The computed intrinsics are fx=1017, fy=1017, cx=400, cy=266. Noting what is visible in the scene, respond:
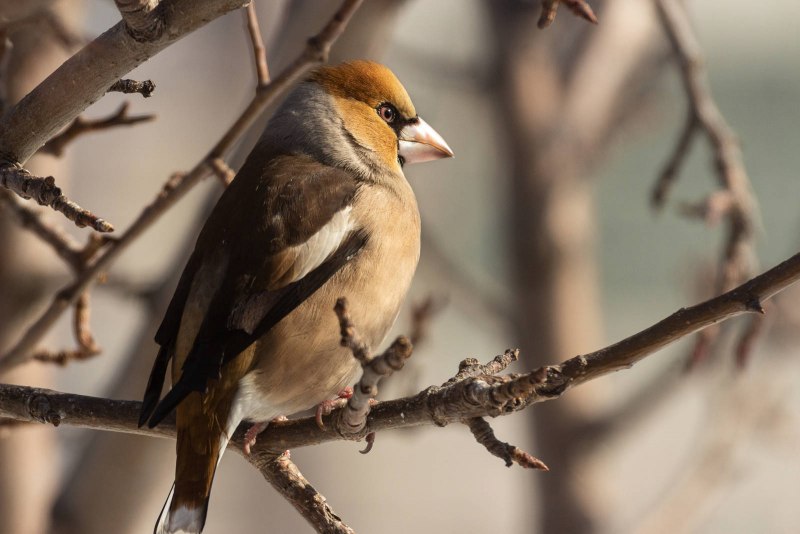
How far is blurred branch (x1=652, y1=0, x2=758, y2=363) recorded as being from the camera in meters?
3.04

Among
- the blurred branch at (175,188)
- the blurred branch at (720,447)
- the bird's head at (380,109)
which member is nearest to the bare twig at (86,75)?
the blurred branch at (175,188)

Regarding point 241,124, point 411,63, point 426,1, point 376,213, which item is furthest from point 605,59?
point 241,124

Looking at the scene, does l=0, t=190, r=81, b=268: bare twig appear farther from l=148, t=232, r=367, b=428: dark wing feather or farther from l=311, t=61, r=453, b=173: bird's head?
l=311, t=61, r=453, b=173: bird's head

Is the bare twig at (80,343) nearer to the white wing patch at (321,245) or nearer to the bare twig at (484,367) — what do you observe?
the white wing patch at (321,245)

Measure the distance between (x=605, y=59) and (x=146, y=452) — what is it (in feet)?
9.54

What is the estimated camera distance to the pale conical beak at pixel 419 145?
3.23 meters

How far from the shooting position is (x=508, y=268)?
16.1 ft

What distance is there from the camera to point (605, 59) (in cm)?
480

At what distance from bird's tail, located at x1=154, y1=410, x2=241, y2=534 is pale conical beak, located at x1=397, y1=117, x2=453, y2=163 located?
1316 millimetres

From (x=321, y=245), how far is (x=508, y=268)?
2571 mm

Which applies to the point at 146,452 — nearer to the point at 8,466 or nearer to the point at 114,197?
the point at 8,466

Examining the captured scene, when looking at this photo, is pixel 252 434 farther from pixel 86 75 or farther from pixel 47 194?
pixel 86 75

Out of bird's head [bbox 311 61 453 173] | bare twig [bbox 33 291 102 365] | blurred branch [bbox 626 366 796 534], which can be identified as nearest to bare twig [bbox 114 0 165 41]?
bare twig [bbox 33 291 102 365]

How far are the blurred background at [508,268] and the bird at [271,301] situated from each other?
2.13 ft
